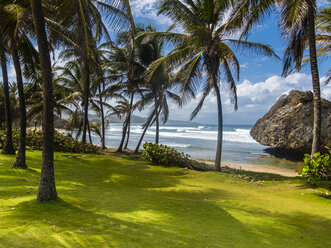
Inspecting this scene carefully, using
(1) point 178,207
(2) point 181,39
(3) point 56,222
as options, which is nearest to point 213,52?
(2) point 181,39

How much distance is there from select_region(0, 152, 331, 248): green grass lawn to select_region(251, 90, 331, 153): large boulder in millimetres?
10735

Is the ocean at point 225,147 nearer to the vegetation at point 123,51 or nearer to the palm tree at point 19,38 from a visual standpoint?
the vegetation at point 123,51

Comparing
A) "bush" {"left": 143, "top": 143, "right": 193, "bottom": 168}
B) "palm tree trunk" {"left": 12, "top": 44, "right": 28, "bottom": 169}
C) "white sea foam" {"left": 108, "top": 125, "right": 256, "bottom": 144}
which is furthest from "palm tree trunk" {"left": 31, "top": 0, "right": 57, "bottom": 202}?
"white sea foam" {"left": 108, "top": 125, "right": 256, "bottom": 144}

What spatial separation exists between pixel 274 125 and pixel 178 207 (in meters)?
14.4

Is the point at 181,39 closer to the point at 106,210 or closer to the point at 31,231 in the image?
the point at 106,210

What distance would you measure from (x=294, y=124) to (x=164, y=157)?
9939 mm

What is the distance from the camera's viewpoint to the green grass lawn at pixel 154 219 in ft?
8.71

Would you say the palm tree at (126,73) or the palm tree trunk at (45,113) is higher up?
the palm tree at (126,73)

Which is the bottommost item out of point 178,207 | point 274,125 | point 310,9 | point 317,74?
point 178,207

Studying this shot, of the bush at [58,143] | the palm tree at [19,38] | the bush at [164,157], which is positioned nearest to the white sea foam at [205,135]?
the bush at [58,143]

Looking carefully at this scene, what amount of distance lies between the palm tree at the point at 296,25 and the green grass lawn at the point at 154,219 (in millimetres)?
3308

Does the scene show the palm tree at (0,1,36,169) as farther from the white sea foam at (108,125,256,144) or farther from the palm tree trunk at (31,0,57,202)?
the white sea foam at (108,125,256,144)

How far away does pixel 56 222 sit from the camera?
9.68 ft

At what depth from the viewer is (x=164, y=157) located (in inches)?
419
